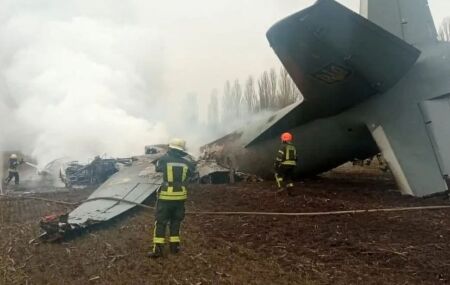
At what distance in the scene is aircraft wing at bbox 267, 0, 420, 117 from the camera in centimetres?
988

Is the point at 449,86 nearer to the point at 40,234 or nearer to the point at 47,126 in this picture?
the point at 40,234

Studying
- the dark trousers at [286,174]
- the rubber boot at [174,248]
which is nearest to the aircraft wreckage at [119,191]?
the rubber boot at [174,248]

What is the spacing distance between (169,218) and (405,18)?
30.6ft

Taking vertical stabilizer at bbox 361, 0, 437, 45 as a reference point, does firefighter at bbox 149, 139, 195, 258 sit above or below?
below

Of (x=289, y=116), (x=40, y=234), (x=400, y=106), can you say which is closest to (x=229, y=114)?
(x=289, y=116)

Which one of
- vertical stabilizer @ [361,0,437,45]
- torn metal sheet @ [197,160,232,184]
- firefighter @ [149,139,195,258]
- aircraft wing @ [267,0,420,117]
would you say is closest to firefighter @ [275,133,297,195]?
aircraft wing @ [267,0,420,117]

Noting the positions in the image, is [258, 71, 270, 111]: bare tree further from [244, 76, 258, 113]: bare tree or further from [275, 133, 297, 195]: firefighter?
[275, 133, 297, 195]: firefighter

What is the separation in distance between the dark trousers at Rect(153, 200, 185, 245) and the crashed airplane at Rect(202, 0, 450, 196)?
494 centimetres

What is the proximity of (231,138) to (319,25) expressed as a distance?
7.38 m

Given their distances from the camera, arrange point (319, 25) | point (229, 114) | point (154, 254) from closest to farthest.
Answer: point (154, 254)
point (319, 25)
point (229, 114)

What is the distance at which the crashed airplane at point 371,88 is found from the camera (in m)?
10.1

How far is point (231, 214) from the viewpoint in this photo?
9914 mm

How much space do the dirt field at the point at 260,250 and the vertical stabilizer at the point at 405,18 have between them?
4.74 m

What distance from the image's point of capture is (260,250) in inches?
283
